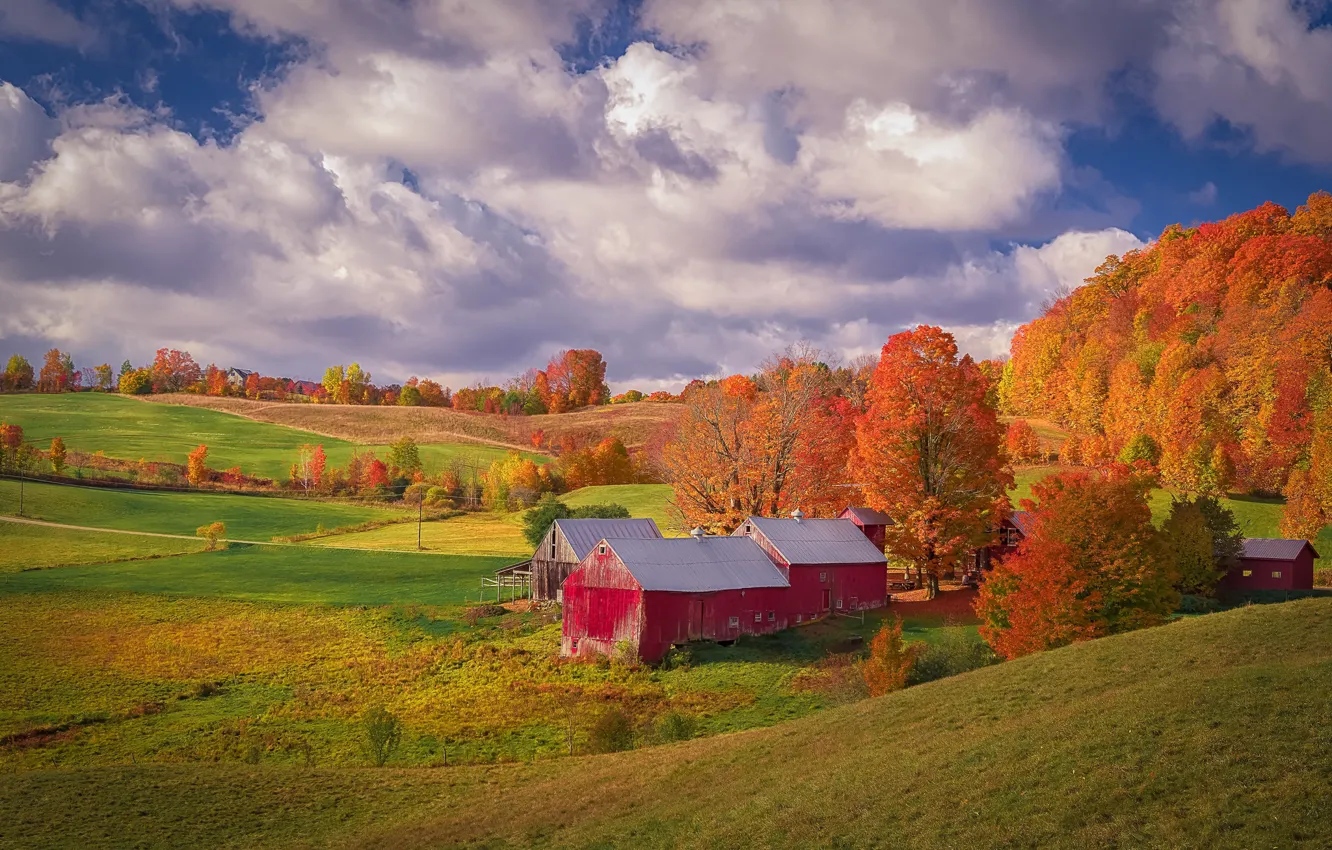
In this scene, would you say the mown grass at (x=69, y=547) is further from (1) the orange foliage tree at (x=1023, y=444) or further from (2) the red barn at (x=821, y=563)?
(1) the orange foliage tree at (x=1023, y=444)

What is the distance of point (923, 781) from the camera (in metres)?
17.7

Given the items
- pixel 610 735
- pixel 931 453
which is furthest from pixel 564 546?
pixel 610 735

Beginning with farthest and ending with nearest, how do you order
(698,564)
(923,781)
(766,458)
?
(766,458), (698,564), (923,781)

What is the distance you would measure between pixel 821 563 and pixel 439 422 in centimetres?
12220

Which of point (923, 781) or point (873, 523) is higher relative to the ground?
point (873, 523)

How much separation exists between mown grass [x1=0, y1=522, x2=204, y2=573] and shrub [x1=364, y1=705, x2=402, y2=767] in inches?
1918

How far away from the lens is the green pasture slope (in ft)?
406

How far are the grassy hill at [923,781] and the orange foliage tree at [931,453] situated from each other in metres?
23.1

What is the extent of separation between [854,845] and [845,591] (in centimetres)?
3632

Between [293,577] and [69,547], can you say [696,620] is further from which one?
[69,547]

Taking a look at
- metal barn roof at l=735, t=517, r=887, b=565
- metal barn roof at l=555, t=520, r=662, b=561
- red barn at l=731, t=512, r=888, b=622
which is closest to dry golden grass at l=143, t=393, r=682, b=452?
metal barn roof at l=555, t=520, r=662, b=561

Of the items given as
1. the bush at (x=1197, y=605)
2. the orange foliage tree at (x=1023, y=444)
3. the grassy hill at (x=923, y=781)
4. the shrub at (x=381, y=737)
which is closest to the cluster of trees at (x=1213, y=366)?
the orange foliage tree at (x=1023, y=444)

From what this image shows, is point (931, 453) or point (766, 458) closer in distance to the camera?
point (931, 453)

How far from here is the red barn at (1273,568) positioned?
5153cm
